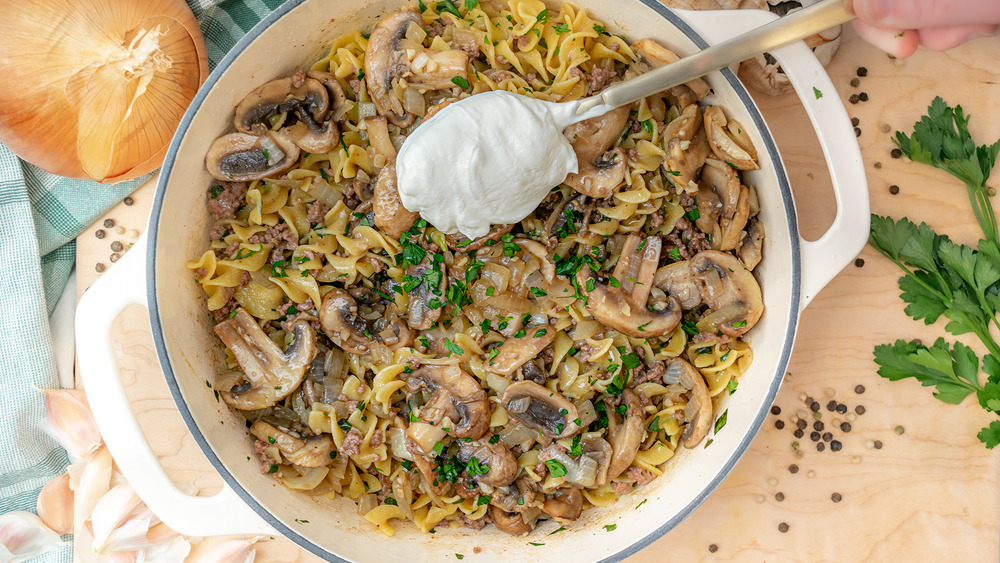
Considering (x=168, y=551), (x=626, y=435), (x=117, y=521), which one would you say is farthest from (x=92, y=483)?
(x=626, y=435)

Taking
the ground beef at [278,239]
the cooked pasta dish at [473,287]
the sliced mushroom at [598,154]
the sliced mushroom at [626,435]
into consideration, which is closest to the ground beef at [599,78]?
the cooked pasta dish at [473,287]

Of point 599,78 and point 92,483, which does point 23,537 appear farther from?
point 599,78

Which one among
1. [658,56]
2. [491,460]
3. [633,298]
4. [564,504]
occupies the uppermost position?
[658,56]

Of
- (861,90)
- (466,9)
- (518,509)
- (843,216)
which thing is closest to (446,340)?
(518,509)

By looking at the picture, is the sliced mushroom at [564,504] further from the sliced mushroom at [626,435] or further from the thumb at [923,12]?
the thumb at [923,12]

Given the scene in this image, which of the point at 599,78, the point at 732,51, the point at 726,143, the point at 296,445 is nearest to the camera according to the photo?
the point at 732,51

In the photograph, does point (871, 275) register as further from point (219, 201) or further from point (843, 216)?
point (219, 201)
